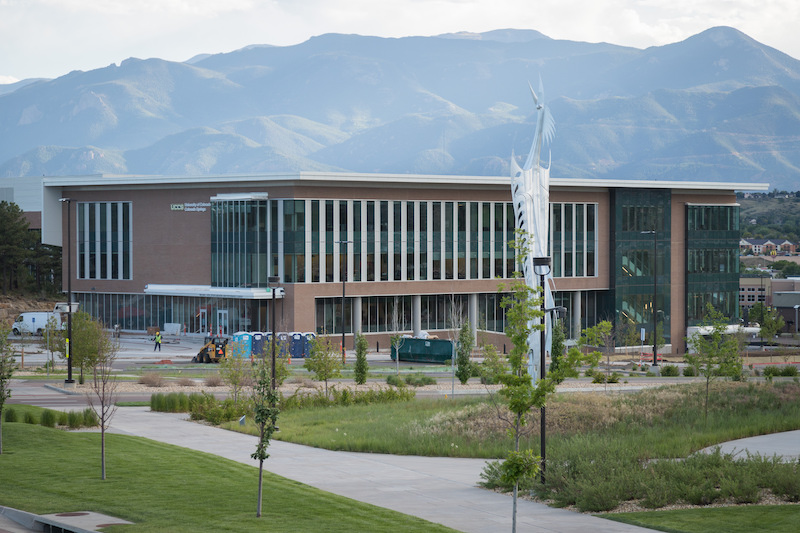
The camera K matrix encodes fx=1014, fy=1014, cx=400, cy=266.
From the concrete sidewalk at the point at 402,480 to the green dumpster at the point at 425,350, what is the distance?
36.0 metres

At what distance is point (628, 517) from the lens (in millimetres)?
20516

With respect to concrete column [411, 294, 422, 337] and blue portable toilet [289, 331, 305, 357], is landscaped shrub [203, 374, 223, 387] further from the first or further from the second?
concrete column [411, 294, 422, 337]

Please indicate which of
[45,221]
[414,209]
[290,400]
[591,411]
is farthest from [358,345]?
[45,221]

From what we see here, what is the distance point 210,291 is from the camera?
262 ft

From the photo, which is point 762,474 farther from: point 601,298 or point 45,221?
point 45,221

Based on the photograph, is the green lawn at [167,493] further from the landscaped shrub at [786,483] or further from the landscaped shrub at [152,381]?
the landscaped shrub at [152,381]

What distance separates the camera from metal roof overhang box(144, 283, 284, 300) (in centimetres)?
7675

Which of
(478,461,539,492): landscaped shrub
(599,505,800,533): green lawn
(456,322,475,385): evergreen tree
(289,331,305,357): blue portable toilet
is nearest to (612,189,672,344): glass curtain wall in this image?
(289,331,305,357): blue portable toilet

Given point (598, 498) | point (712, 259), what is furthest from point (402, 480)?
point (712, 259)

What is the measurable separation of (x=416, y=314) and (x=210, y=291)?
1660 centimetres

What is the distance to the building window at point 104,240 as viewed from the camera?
8719cm

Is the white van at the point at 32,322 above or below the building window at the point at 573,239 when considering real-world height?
below

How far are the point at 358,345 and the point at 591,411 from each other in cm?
2028

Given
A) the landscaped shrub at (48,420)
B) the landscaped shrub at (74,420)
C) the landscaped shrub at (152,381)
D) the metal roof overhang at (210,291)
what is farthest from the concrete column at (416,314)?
the landscaped shrub at (48,420)
